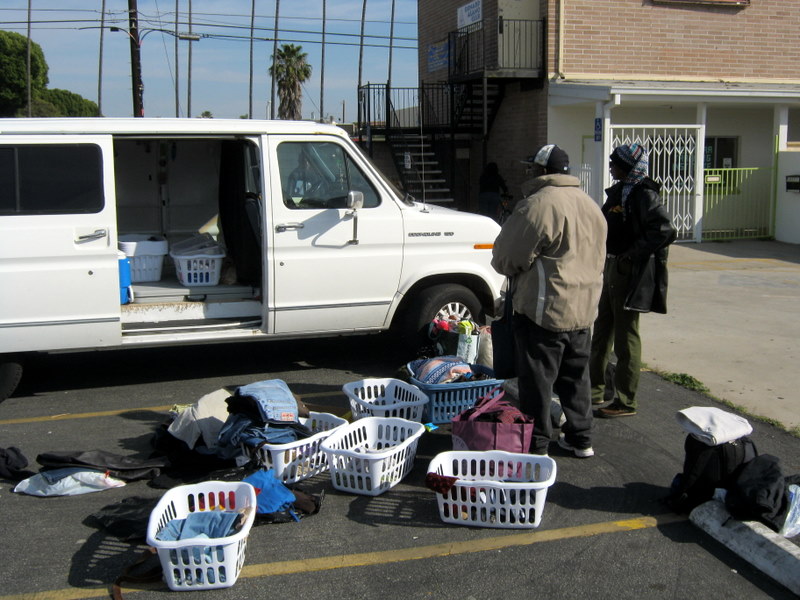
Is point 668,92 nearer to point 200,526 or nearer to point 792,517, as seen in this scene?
point 792,517

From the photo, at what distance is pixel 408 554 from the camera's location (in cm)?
419

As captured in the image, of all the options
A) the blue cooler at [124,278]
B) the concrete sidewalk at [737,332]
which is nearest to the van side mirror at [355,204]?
the blue cooler at [124,278]

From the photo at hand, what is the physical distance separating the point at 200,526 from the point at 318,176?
3.64 metres

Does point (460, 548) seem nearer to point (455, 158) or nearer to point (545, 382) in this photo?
point (545, 382)

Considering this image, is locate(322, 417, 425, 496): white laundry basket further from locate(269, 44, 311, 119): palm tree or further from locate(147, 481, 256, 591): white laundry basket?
locate(269, 44, 311, 119): palm tree

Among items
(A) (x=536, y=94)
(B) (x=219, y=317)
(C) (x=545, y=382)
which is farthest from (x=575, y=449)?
(A) (x=536, y=94)

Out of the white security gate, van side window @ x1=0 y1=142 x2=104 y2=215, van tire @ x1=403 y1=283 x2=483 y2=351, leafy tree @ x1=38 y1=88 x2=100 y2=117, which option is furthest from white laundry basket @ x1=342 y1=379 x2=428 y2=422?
leafy tree @ x1=38 y1=88 x2=100 y2=117

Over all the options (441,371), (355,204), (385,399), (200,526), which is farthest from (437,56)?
(200,526)

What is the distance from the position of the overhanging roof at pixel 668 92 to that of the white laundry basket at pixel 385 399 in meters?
10.9

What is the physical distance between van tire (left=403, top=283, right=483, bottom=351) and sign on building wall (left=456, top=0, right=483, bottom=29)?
1327 cm

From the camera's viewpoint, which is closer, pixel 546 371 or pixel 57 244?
pixel 546 371

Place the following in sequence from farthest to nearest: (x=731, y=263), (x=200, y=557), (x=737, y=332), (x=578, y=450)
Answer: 1. (x=731, y=263)
2. (x=737, y=332)
3. (x=578, y=450)
4. (x=200, y=557)

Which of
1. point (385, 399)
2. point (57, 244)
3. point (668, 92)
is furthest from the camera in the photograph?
point (668, 92)

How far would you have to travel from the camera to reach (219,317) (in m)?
7.04
